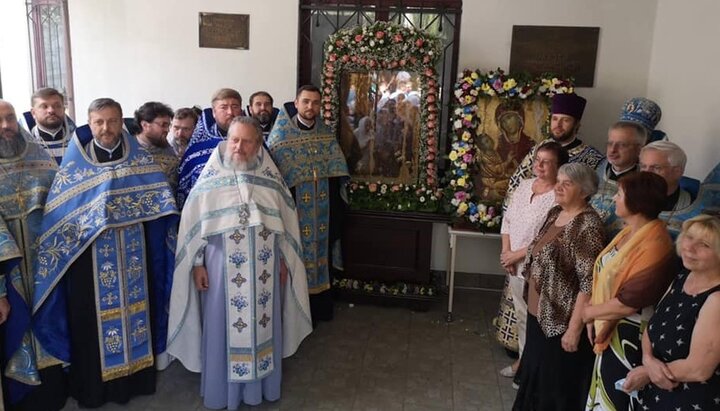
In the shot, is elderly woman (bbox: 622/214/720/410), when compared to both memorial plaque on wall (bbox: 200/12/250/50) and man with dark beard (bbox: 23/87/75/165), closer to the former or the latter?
man with dark beard (bbox: 23/87/75/165)

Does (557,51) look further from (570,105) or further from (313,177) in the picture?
(313,177)

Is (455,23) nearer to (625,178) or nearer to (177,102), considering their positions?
(177,102)

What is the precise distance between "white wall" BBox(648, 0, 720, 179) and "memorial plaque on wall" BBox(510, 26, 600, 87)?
541 mm

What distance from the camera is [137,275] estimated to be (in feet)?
10.9

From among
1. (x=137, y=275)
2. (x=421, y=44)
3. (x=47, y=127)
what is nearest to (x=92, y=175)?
(x=137, y=275)

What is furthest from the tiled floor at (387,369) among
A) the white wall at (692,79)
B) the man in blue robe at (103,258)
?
the white wall at (692,79)

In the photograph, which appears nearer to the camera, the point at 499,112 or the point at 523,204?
the point at 523,204

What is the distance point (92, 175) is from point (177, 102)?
262 cm

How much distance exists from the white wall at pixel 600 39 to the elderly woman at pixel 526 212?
6.25 feet

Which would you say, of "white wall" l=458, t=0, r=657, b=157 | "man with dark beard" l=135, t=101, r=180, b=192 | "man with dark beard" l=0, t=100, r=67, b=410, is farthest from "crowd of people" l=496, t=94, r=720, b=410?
"man with dark beard" l=0, t=100, r=67, b=410

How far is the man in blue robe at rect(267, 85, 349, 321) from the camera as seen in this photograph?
14.1ft

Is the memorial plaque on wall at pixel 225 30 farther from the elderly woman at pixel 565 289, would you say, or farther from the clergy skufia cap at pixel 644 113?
the elderly woman at pixel 565 289

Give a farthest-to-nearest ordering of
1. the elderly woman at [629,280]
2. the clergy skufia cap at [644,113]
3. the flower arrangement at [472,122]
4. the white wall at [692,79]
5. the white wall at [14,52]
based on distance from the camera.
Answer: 1. the white wall at [14,52]
2. the flower arrangement at [472,122]
3. the clergy skufia cap at [644,113]
4. the white wall at [692,79]
5. the elderly woman at [629,280]

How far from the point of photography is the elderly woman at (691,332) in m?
1.92
